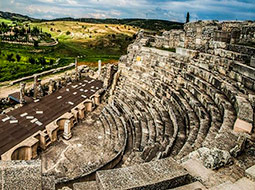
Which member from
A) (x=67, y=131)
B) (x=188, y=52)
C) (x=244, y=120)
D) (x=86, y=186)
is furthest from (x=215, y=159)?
(x=67, y=131)

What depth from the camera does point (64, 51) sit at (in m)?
60.7

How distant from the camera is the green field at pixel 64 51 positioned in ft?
125

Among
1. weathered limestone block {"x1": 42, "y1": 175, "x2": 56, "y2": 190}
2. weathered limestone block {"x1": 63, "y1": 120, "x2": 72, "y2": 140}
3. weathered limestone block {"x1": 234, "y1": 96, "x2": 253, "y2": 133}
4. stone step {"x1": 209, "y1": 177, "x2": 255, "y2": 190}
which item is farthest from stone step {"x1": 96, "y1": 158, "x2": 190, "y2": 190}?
weathered limestone block {"x1": 63, "y1": 120, "x2": 72, "y2": 140}

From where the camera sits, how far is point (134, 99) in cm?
1533

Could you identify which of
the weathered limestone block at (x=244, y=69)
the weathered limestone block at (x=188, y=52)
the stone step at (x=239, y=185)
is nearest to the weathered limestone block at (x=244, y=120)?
the stone step at (x=239, y=185)

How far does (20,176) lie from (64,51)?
60237mm

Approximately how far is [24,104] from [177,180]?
15.9 metres

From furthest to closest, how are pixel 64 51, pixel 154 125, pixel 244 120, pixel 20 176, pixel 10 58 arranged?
pixel 64 51, pixel 10 58, pixel 154 125, pixel 244 120, pixel 20 176

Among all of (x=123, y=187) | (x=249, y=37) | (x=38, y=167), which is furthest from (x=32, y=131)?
(x=249, y=37)

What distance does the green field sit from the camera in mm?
37978

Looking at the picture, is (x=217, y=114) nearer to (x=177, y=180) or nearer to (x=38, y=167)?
(x=177, y=180)

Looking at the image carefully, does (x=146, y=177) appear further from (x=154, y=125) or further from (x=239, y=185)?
(x=154, y=125)

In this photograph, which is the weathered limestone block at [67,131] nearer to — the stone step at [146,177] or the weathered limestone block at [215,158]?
the stone step at [146,177]

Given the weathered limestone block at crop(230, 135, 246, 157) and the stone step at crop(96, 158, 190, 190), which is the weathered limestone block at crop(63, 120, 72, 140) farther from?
the weathered limestone block at crop(230, 135, 246, 157)
